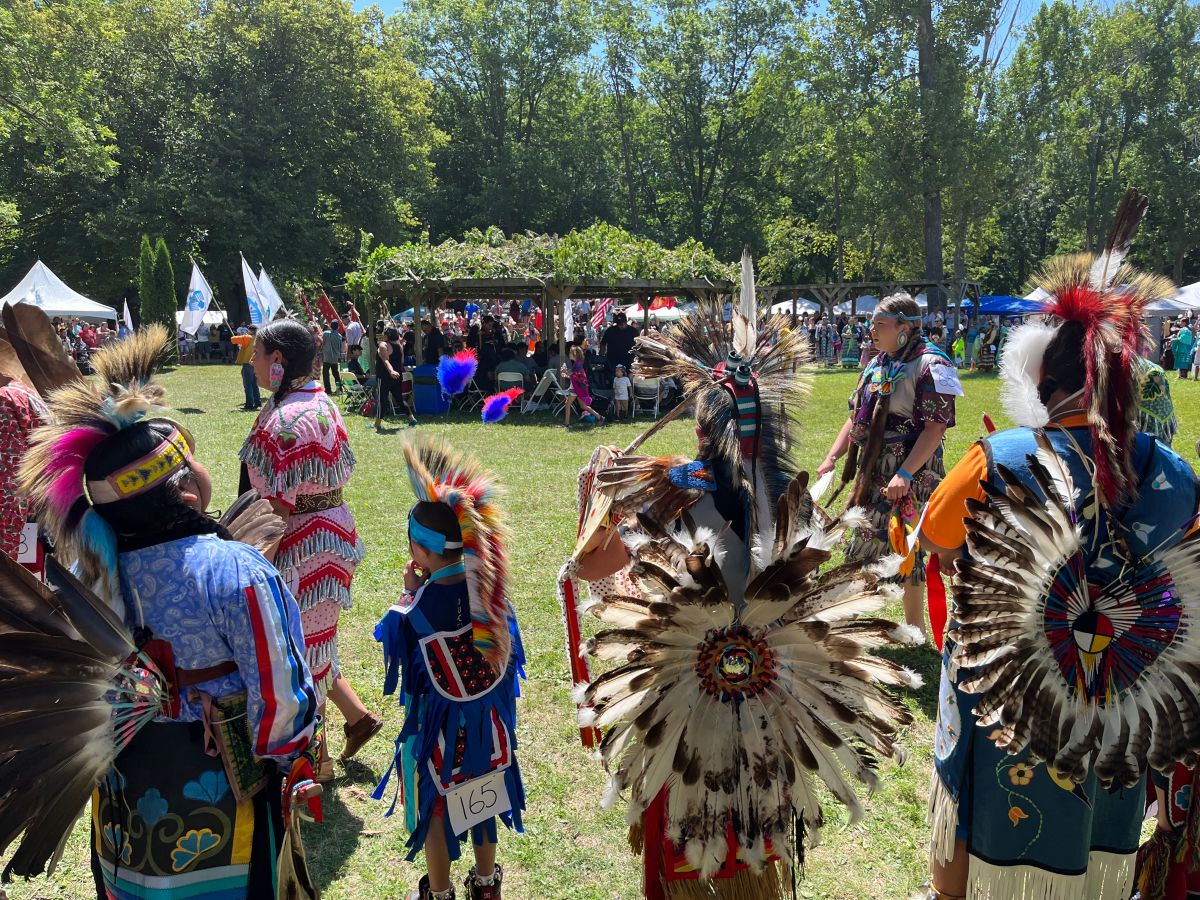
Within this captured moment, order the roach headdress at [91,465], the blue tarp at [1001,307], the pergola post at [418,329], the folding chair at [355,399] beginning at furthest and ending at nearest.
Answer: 1. the blue tarp at [1001,307]
2. the folding chair at [355,399]
3. the pergola post at [418,329]
4. the roach headdress at [91,465]

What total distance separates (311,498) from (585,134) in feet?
131

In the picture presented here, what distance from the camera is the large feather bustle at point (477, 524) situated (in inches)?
94.5

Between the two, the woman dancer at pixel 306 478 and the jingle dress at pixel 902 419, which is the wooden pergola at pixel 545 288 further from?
the woman dancer at pixel 306 478

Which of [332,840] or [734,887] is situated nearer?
[734,887]

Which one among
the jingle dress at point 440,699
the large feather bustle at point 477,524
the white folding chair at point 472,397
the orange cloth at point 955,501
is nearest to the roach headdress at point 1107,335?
the orange cloth at point 955,501

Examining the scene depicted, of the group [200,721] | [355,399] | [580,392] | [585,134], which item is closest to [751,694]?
[200,721]

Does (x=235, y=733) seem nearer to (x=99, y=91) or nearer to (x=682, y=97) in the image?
(x=99, y=91)

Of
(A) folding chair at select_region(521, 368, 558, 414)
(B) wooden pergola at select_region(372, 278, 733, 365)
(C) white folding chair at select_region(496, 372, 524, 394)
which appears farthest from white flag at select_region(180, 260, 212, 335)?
(A) folding chair at select_region(521, 368, 558, 414)

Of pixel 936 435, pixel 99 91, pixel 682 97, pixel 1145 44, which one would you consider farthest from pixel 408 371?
pixel 1145 44

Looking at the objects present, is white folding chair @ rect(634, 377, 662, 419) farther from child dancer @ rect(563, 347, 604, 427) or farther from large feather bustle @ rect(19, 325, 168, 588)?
large feather bustle @ rect(19, 325, 168, 588)

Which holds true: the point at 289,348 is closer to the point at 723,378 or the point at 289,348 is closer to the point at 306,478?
the point at 306,478

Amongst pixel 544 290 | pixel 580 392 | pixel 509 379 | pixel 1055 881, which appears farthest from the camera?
pixel 544 290

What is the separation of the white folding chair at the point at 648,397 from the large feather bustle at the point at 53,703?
1186 centimetres

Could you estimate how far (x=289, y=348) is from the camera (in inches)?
129
